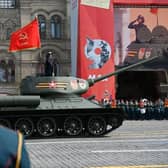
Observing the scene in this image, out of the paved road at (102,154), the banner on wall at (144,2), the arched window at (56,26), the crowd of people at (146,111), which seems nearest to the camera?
the paved road at (102,154)

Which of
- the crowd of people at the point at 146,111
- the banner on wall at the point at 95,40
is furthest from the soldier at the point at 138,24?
the crowd of people at the point at 146,111

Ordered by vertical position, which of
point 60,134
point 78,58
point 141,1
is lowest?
point 60,134

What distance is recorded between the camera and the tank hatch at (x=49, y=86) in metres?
18.2

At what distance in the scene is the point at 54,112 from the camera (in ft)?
57.8

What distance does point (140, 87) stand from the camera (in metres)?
55.1

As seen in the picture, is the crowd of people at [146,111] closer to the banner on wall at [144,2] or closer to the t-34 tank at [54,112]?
the t-34 tank at [54,112]

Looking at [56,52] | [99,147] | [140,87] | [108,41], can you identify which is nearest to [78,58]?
[108,41]

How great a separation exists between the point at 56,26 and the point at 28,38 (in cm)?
4423

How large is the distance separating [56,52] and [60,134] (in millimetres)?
49939

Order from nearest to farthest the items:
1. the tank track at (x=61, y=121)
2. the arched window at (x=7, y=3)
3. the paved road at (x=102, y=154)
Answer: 1. the paved road at (x=102, y=154)
2. the tank track at (x=61, y=121)
3. the arched window at (x=7, y=3)

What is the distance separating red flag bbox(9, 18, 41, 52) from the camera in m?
23.9

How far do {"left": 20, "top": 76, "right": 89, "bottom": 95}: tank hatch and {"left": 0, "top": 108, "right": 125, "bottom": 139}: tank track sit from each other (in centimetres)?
88

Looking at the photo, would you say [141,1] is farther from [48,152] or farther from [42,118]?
[48,152]

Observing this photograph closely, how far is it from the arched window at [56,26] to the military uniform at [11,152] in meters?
66.3
